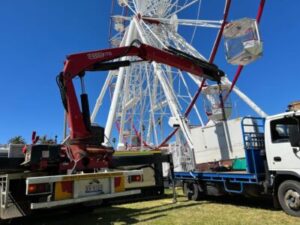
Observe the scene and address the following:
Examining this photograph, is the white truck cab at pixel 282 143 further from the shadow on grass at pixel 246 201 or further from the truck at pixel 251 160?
the shadow on grass at pixel 246 201

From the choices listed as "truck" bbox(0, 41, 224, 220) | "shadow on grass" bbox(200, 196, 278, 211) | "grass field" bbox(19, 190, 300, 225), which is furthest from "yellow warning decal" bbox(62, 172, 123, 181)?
"shadow on grass" bbox(200, 196, 278, 211)

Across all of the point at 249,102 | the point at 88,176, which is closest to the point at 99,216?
the point at 88,176

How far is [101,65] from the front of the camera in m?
11.3

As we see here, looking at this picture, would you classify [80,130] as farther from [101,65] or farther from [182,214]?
[182,214]

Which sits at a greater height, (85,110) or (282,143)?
(85,110)

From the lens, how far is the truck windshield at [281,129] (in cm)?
899

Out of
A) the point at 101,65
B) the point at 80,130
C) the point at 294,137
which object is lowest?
the point at 294,137

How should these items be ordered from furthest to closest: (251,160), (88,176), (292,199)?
(251,160) < (292,199) < (88,176)

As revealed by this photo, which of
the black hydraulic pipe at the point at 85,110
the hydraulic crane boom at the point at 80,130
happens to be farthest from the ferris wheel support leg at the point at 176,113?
the black hydraulic pipe at the point at 85,110

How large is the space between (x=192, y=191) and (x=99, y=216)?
169 inches

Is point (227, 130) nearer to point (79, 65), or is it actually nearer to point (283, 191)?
point (283, 191)

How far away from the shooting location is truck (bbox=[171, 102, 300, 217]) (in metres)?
8.73

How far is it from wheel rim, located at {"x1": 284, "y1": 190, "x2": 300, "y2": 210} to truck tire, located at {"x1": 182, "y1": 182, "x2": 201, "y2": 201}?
166 inches

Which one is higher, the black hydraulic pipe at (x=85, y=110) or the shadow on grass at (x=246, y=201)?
the black hydraulic pipe at (x=85, y=110)
